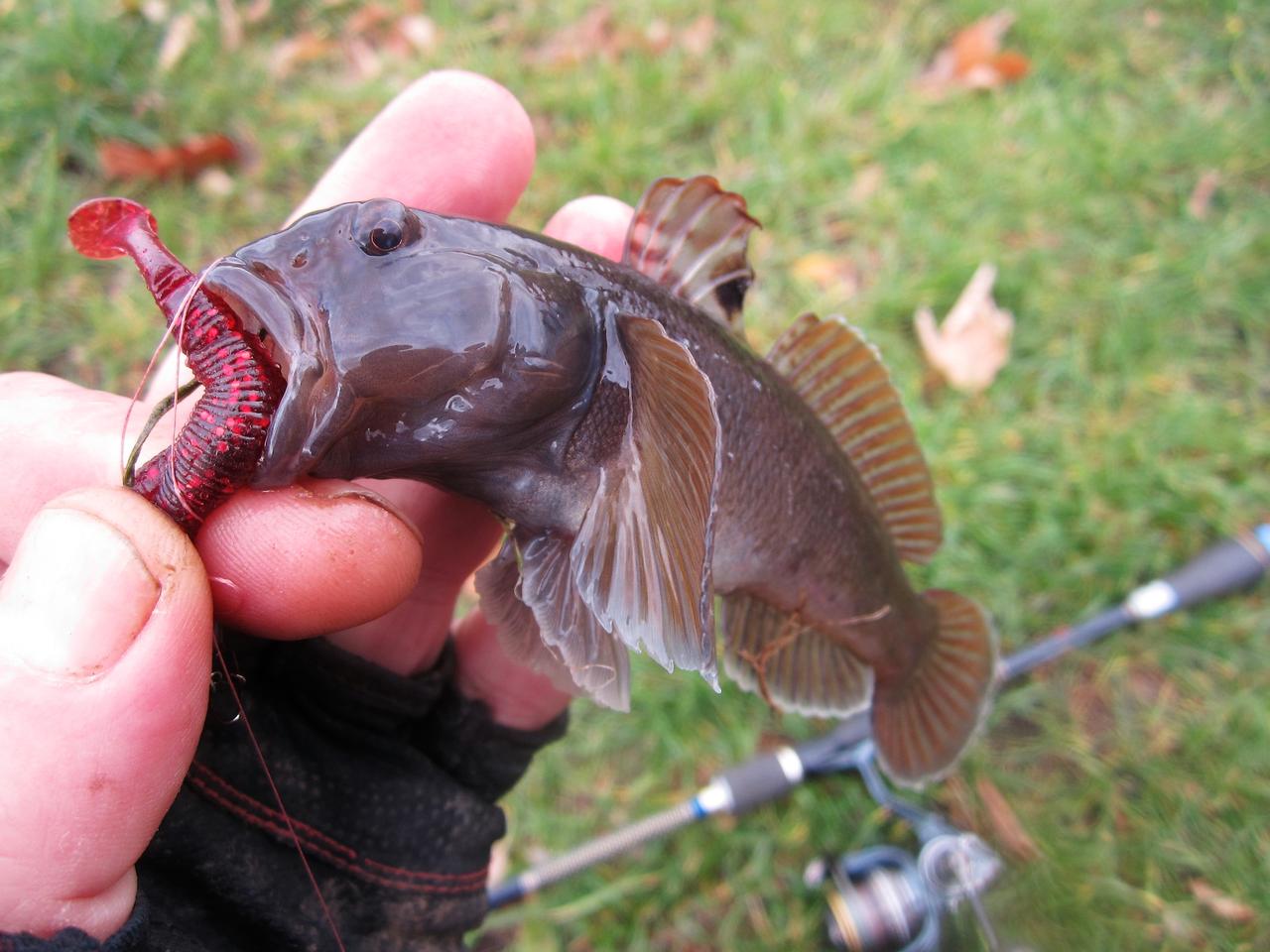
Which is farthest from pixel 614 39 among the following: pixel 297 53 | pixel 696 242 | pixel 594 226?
pixel 696 242

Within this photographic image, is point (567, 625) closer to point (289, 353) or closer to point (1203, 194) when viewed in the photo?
point (289, 353)

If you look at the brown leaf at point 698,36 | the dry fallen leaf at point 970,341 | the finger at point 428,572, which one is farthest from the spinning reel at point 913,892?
the brown leaf at point 698,36

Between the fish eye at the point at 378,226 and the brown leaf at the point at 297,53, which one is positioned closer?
the fish eye at the point at 378,226

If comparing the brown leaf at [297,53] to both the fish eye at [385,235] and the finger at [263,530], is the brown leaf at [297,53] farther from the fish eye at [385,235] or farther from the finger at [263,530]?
the fish eye at [385,235]

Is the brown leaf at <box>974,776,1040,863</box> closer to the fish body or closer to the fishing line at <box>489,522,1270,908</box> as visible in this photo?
the fishing line at <box>489,522,1270,908</box>

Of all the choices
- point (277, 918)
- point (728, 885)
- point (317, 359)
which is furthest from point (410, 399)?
point (728, 885)

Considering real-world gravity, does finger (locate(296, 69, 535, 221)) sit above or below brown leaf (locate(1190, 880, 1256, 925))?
above

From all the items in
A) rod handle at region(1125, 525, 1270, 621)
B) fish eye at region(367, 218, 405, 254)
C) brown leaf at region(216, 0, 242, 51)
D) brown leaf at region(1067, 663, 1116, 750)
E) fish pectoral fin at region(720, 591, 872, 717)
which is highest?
fish eye at region(367, 218, 405, 254)

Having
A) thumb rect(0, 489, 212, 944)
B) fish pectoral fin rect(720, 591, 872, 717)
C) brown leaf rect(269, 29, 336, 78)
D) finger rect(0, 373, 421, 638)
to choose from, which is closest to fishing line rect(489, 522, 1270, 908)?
fish pectoral fin rect(720, 591, 872, 717)
